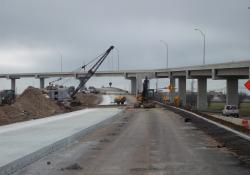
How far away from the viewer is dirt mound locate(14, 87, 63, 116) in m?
53.9

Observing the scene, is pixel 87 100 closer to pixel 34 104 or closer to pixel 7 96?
pixel 7 96

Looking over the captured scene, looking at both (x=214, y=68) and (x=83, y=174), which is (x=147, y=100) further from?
(x=83, y=174)

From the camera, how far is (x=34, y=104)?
60.7 m

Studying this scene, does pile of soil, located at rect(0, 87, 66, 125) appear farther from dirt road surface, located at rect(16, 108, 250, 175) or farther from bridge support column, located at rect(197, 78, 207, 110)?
bridge support column, located at rect(197, 78, 207, 110)

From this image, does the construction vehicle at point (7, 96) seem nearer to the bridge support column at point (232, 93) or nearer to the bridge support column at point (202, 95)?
the bridge support column at point (232, 93)

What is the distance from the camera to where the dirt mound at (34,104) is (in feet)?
177

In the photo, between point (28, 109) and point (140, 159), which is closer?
point (140, 159)

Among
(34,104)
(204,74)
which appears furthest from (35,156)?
(204,74)

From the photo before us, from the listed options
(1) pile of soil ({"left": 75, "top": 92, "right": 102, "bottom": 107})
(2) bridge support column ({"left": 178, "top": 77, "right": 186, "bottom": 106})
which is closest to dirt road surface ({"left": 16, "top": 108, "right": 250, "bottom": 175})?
(1) pile of soil ({"left": 75, "top": 92, "right": 102, "bottom": 107})

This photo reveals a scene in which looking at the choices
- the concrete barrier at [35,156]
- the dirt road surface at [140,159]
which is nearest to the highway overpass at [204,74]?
the concrete barrier at [35,156]

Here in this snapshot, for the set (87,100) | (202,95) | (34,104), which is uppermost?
(202,95)

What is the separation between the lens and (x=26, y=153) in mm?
18328

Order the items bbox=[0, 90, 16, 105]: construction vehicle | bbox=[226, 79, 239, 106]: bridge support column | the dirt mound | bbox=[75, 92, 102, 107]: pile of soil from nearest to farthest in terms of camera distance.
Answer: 1. the dirt mound
2. bbox=[0, 90, 16, 105]: construction vehicle
3. bbox=[226, 79, 239, 106]: bridge support column
4. bbox=[75, 92, 102, 107]: pile of soil

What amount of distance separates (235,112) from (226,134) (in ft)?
161
